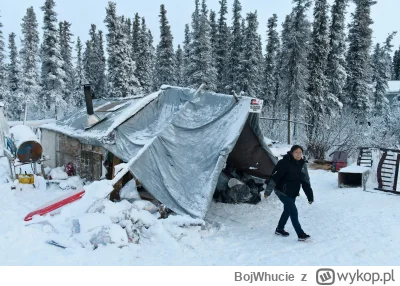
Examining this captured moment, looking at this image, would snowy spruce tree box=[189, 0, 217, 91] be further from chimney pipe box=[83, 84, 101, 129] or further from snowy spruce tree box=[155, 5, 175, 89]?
chimney pipe box=[83, 84, 101, 129]

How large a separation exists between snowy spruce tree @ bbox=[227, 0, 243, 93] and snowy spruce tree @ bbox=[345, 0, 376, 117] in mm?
10223

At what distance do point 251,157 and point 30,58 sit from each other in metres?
37.7

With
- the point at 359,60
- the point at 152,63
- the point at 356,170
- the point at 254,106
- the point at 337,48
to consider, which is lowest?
the point at 356,170

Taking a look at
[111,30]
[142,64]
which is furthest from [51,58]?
[142,64]

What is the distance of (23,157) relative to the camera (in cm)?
1062

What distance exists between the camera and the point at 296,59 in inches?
991

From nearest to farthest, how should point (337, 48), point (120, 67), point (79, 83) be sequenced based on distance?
point (337, 48)
point (120, 67)
point (79, 83)

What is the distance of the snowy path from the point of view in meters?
5.23

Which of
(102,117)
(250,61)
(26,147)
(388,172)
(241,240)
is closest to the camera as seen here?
(241,240)

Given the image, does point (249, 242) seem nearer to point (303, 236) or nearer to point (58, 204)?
point (303, 236)
